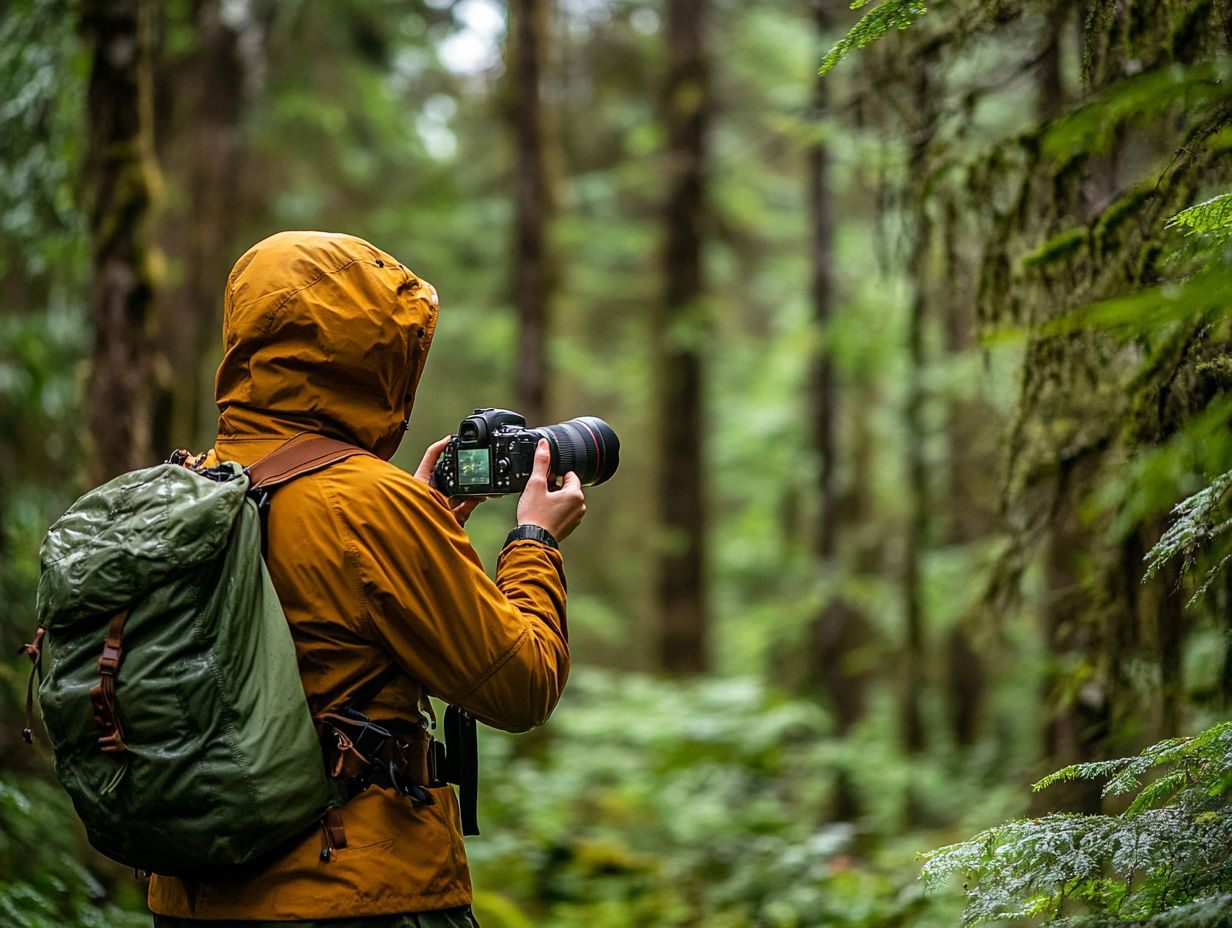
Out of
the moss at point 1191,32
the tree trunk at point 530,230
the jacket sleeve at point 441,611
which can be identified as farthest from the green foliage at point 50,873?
the tree trunk at point 530,230

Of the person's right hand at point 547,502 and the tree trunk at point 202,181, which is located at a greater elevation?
the tree trunk at point 202,181

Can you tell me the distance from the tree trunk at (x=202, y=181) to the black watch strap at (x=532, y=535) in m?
7.77

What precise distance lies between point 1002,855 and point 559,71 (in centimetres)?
1221

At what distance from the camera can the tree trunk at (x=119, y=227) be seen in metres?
5.93

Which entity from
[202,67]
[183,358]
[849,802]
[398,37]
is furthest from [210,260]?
[849,802]

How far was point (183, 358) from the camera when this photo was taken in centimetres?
984

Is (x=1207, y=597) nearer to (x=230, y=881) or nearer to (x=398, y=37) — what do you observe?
(x=230, y=881)

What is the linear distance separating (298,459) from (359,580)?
1.02 feet

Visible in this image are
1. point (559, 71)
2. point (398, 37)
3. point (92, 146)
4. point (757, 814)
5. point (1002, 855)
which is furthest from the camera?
point (559, 71)

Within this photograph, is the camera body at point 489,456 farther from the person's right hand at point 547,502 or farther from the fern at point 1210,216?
the fern at point 1210,216

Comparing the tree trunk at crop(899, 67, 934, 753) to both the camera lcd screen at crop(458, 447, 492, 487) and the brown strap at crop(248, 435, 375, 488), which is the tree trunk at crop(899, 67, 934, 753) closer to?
the camera lcd screen at crop(458, 447, 492, 487)

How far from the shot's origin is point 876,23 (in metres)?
2.52

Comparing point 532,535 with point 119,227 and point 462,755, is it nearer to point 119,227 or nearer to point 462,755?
point 462,755

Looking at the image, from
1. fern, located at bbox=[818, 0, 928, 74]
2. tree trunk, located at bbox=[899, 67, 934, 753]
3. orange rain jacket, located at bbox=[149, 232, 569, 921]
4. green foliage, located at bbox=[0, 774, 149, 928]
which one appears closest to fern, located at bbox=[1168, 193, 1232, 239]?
fern, located at bbox=[818, 0, 928, 74]
